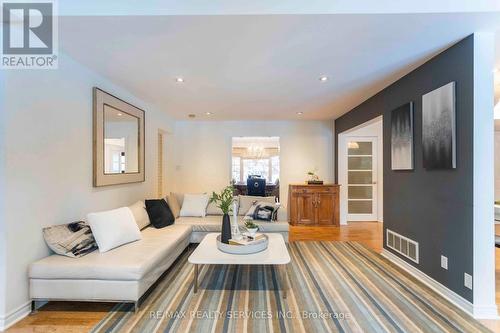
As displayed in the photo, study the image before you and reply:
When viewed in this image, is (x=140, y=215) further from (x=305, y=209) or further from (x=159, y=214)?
(x=305, y=209)

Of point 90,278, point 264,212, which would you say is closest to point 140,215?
point 90,278

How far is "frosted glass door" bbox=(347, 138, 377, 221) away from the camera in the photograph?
18.6ft

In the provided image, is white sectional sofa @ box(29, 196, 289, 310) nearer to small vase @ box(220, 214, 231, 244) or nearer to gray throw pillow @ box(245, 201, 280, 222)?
small vase @ box(220, 214, 231, 244)

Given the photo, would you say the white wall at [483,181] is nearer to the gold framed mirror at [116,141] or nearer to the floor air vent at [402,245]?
the floor air vent at [402,245]

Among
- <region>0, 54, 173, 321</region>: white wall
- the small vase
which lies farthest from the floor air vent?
<region>0, 54, 173, 321</region>: white wall

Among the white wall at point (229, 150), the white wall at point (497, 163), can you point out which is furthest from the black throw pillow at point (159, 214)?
the white wall at point (497, 163)

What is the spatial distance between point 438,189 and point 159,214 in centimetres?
344

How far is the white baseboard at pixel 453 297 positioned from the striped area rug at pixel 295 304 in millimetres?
67

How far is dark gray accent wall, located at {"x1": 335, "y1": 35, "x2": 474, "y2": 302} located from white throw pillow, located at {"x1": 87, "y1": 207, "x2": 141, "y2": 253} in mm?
3190

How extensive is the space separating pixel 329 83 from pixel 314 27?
1351 mm

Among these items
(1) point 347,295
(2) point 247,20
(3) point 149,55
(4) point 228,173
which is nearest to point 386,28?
(2) point 247,20

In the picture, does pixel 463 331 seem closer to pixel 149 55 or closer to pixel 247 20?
pixel 247 20

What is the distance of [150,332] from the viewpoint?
5.95 ft

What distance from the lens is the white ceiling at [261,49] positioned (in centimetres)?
184
